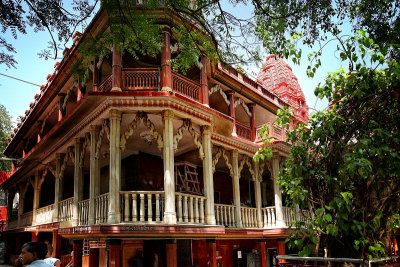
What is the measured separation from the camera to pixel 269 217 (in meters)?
15.1

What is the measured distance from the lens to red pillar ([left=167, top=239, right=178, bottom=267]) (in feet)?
32.9

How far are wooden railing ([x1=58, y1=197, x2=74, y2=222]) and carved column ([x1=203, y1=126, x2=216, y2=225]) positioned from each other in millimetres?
5132

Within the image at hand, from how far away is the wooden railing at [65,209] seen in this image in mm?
13095

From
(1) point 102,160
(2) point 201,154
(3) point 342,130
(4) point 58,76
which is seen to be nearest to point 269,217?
(2) point 201,154

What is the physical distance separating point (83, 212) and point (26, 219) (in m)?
8.88

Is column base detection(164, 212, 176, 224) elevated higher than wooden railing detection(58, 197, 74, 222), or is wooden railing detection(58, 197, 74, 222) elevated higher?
wooden railing detection(58, 197, 74, 222)

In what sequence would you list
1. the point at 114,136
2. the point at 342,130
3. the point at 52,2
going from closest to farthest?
the point at 342,130 < the point at 52,2 < the point at 114,136

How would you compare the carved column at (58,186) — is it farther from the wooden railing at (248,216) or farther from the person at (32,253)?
the person at (32,253)

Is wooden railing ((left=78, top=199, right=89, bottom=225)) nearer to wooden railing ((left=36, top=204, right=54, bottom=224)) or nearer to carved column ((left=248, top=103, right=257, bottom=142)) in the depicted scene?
wooden railing ((left=36, top=204, right=54, bottom=224))

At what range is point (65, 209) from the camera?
13523 mm

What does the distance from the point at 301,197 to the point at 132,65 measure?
10.2m

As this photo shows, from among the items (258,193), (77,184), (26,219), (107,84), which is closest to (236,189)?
(258,193)

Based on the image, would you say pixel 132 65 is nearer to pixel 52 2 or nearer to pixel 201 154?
pixel 201 154

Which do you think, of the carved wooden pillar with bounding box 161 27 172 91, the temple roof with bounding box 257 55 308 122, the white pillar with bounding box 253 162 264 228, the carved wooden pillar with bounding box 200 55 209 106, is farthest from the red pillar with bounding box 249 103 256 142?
the temple roof with bounding box 257 55 308 122
